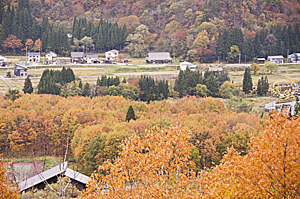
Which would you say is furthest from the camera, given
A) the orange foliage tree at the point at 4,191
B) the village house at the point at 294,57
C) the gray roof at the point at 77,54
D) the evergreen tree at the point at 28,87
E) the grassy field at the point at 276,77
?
the village house at the point at 294,57

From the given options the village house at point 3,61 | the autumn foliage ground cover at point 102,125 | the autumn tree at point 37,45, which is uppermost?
the autumn tree at point 37,45

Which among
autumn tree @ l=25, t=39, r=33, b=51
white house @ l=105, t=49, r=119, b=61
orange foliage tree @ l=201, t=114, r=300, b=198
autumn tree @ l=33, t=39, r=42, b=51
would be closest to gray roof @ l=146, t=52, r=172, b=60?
white house @ l=105, t=49, r=119, b=61

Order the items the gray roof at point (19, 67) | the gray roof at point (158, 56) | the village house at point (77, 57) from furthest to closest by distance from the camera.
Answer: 1. the gray roof at point (158, 56)
2. the village house at point (77, 57)
3. the gray roof at point (19, 67)

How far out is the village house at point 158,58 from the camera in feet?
120

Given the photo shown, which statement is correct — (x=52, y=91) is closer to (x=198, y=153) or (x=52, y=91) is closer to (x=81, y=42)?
(x=81, y=42)

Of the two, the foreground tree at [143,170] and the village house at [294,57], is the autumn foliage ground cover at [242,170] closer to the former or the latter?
the foreground tree at [143,170]

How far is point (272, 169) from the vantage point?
545 cm

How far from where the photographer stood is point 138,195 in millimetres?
6430

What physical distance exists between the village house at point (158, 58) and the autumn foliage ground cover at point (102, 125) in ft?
38.9

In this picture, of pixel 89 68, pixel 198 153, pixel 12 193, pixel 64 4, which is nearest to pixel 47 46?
pixel 89 68

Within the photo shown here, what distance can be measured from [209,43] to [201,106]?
51.1ft

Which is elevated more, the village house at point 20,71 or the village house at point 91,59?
the village house at point 91,59

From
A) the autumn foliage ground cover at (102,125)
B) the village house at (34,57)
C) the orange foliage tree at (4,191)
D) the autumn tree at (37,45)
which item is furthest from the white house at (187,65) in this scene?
the orange foliage tree at (4,191)

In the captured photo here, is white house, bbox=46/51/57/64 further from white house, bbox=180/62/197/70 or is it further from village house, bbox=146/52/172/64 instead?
white house, bbox=180/62/197/70
